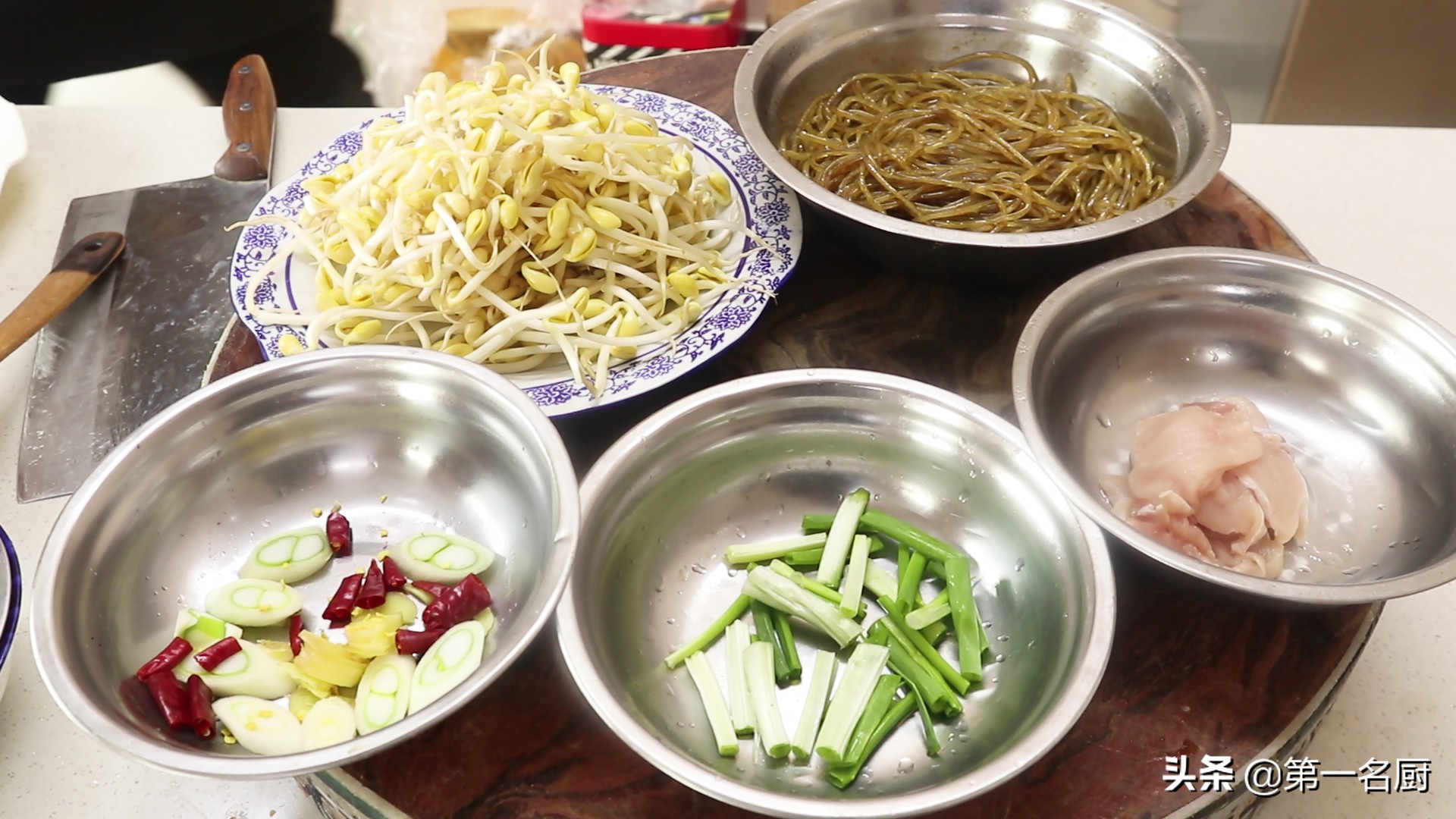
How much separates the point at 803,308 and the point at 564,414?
68cm

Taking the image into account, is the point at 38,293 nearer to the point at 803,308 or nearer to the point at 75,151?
the point at 75,151

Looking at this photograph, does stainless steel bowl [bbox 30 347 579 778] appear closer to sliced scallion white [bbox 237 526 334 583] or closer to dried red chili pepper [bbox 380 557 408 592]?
sliced scallion white [bbox 237 526 334 583]

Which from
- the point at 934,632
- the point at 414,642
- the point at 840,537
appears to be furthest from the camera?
the point at 840,537

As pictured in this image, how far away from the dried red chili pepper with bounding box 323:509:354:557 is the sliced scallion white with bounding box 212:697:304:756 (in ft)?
1.17

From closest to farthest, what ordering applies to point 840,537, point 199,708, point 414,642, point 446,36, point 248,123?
point 199,708
point 414,642
point 840,537
point 248,123
point 446,36

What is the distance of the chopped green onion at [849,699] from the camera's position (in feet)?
5.03

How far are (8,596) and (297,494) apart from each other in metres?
0.47

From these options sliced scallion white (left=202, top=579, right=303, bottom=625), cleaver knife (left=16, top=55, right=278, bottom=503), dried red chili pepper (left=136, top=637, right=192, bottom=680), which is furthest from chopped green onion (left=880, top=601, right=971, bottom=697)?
cleaver knife (left=16, top=55, right=278, bottom=503)

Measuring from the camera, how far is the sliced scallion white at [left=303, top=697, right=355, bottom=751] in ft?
4.86

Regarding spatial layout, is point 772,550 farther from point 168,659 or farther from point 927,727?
point 168,659

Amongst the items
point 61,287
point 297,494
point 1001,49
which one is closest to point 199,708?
point 297,494

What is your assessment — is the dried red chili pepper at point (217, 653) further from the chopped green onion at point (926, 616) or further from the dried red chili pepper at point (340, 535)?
the chopped green onion at point (926, 616)

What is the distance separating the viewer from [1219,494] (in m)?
1.85

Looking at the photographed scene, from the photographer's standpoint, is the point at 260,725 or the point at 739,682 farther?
the point at 739,682
